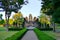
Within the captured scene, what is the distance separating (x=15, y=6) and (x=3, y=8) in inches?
113

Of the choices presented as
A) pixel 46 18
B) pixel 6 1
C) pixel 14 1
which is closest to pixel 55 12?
pixel 6 1

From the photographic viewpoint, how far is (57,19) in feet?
7.39

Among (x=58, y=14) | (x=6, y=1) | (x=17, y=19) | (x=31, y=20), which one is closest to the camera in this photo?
(x=58, y=14)

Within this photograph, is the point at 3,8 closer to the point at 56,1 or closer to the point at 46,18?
the point at 46,18

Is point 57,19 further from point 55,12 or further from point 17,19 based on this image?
point 17,19

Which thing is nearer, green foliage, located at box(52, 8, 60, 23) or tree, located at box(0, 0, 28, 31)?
green foliage, located at box(52, 8, 60, 23)

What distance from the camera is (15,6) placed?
41.7m

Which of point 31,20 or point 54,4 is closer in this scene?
point 54,4

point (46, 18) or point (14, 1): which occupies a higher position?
point (14, 1)

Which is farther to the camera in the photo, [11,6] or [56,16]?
[11,6]

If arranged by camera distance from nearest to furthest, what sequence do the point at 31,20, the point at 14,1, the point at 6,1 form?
the point at 6,1, the point at 14,1, the point at 31,20

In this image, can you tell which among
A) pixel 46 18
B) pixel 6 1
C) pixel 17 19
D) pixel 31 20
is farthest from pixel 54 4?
pixel 31 20

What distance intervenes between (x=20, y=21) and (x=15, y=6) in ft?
106

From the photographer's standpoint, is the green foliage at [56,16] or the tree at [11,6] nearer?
the green foliage at [56,16]
